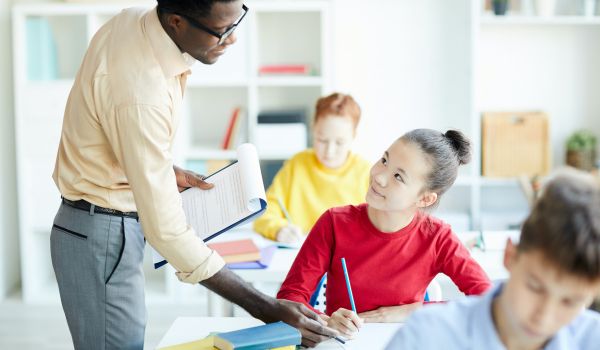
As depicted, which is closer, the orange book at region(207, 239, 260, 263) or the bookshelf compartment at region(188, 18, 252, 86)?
the orange book at region(207, 239, 260, 263)

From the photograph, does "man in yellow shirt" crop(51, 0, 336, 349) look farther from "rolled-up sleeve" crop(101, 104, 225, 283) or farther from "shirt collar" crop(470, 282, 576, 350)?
"shirt collar" crop(470, 282, 576, 350)

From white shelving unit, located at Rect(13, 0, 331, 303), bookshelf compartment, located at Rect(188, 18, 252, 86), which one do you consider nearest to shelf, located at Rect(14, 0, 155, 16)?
white shelving unit, located at Rect(13, 0, 331, 303)

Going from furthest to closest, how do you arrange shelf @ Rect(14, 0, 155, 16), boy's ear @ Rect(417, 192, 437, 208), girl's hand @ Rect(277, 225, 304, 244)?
shelf @ Rect(14, 0, 155, 16) → girl's hand @ Rect(277, 225, 304, 244) → boy's ear @ Rect(417, 192, 437, 208)

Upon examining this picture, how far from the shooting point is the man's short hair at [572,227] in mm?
1148

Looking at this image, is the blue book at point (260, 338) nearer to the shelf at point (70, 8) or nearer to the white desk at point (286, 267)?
the white desk at point (286, 267)

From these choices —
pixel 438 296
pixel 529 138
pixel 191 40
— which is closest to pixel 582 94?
pixel 529 138

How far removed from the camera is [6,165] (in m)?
4.40

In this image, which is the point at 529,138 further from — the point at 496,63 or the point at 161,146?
the point at 161,146

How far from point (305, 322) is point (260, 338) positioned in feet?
0.38

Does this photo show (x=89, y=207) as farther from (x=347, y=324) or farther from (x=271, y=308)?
(x=347, y=324)

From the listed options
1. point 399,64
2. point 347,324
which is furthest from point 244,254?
point 399,64

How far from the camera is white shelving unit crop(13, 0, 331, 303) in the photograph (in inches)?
165

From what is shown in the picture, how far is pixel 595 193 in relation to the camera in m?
1.17

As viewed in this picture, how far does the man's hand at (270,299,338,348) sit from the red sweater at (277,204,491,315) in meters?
0.34
